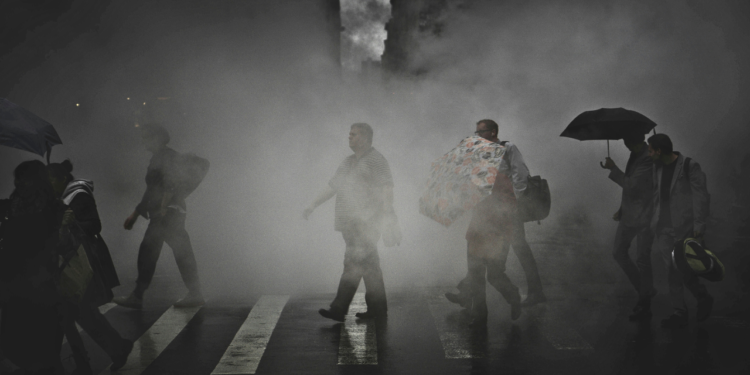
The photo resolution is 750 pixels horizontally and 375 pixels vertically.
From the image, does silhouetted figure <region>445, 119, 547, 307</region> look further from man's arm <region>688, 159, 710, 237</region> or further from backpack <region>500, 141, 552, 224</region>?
man's arm <region>688, 159, 710, 237</region>

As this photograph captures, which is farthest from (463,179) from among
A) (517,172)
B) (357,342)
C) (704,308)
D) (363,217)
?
(704,308)

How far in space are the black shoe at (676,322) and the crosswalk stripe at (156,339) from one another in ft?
11.1

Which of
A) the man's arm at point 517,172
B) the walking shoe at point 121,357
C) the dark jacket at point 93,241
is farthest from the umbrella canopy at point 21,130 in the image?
the man's arm at point 517,172

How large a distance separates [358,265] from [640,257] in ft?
6.97

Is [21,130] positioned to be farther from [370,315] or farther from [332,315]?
[370,315]

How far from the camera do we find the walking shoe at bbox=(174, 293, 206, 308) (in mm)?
5098

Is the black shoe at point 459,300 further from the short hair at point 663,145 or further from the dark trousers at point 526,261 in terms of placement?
the short hair at point 663,145

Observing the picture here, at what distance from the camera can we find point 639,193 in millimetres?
4645

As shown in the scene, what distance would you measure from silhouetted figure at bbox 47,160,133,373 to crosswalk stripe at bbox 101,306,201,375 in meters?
0.11

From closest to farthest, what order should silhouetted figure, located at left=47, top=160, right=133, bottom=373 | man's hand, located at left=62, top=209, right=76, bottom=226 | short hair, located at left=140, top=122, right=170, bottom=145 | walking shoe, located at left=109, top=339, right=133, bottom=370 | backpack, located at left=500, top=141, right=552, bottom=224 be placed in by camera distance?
man's hand, located at left=62, top=209, right=76, bottom=226 → silhouetted figure, located at left=47, top=160, right=133, bottom=373 → walking shoe, located at left=109, top=339, right=133, bottom=370 → backpack, located at left=500, top=141, right=552, bottom=224 → short hair, located at left=140, top=122, right=170, bottom=145

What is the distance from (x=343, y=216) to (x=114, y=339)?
1.79 m

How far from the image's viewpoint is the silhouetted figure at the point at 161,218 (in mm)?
5117

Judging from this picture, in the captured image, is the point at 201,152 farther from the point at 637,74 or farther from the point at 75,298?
the point at 75,298

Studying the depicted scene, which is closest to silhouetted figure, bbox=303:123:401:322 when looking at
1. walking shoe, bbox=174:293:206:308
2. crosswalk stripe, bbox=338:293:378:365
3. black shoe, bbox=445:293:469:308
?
crosswalk stripe, bbox=338:293:378:365
